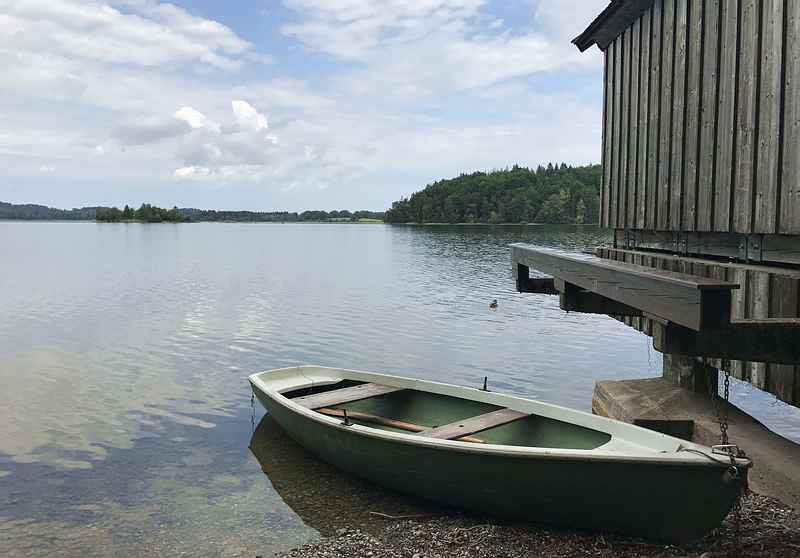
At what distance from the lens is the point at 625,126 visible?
10.9m

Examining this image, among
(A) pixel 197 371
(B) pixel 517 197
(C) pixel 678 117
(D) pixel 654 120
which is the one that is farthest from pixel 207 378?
(B) pixel 517 197

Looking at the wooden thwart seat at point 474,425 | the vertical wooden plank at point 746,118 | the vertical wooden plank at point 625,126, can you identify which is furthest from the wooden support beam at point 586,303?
the vertical wooden plank at point 625,126

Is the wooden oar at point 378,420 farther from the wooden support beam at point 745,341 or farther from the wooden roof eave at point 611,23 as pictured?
the wooden roof eave at point 611,23

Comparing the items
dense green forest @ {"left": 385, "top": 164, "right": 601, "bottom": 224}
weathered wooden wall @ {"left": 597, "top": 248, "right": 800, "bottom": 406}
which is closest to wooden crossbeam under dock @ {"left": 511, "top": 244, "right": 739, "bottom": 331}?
weathered wooden wall @ {"left": 597, "top": 248, "right": 800, "bottom": 406}

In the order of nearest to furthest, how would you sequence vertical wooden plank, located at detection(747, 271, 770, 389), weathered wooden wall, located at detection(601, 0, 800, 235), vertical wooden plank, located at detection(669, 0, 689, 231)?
weathered wooden wall, located at detection(601, 0, 800, 235)
vertical wooden plank, located at detection(747, 271, 770, 389)
vertical wooden plank, located at detection(669, 0, 689, 231)

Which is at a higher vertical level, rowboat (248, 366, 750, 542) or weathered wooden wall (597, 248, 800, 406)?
weathered wooden wall (597, 248, 800, 406)

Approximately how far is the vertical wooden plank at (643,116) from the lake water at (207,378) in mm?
5550

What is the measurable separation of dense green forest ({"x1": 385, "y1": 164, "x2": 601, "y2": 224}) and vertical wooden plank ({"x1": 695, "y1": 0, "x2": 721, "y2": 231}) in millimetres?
141683

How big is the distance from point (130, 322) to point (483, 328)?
13.1 meters

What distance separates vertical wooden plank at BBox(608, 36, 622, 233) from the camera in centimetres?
1121

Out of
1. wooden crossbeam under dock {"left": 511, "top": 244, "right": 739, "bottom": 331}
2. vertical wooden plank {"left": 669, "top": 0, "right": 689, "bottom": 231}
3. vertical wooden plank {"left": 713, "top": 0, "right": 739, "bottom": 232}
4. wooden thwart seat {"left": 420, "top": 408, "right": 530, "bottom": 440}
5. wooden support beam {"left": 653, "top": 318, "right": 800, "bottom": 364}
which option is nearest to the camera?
wooden crossbeam under dock {"left": 511, "top": 244, "right": 739, "bottom": 331}

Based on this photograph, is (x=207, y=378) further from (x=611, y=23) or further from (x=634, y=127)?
(x=611, y=23)

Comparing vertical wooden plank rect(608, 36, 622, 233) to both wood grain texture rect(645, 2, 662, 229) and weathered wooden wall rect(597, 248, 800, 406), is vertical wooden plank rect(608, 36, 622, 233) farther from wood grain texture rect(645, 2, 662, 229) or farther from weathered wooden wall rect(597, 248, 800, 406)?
weathered wooden wall rect(597, 248, 800, 406)

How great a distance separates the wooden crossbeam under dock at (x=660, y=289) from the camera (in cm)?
428
